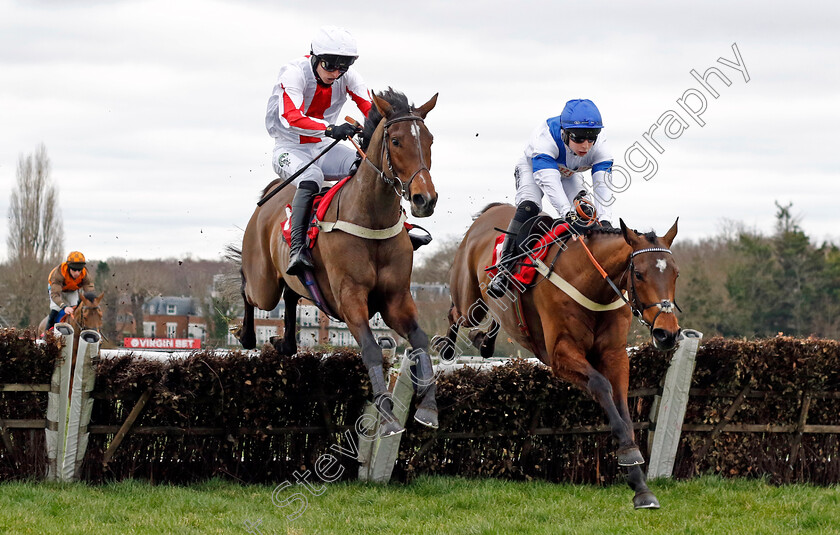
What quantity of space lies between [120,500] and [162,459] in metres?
0.76

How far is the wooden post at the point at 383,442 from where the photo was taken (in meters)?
6.34

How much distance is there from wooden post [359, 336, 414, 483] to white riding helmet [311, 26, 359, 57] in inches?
83.9

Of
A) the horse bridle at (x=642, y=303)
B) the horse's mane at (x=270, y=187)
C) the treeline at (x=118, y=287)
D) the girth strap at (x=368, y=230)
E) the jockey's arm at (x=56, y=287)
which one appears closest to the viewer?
the horse bridle at (x=642, y=303)

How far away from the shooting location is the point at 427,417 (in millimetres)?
5391

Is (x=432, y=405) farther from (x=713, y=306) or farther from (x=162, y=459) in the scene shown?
(x=713, y=306)

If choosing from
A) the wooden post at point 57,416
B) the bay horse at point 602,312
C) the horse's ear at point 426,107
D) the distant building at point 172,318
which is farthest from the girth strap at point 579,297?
the distant building at point 172,318

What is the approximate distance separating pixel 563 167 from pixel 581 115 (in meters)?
0.55

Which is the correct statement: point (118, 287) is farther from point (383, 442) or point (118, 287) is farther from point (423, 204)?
point (423, 204)

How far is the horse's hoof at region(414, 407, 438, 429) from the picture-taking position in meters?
5.37

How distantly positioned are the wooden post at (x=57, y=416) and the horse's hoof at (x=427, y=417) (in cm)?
240

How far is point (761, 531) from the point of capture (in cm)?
507

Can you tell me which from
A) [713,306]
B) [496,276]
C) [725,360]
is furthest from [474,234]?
[713,306]

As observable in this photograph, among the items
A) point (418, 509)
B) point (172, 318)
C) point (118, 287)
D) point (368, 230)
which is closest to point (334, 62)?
point (368, 230)

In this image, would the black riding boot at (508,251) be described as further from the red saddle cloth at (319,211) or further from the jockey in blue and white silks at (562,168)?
the red saddle cloth at (319,211)
